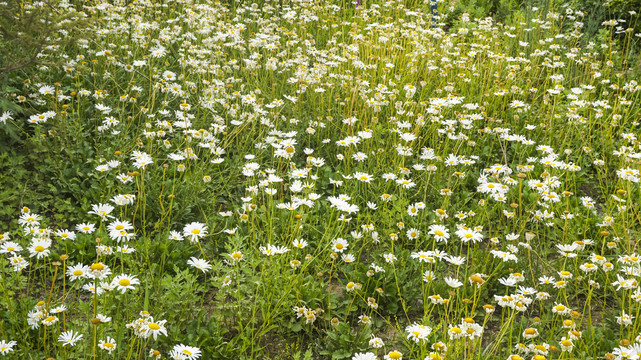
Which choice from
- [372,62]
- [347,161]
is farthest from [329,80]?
[347,161]

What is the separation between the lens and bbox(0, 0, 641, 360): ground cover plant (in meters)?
2.29

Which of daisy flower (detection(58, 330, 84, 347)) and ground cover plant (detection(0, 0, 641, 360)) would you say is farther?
ground cover plant (detection(0, 0, 641, 360))

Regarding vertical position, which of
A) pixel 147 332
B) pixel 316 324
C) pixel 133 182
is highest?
pixel 147 332

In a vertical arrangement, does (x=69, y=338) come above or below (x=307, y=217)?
above

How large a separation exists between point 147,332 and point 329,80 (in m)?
3.37

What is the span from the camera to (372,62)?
209 inches

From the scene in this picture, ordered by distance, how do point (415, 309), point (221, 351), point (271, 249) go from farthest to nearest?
point (415, 309) < point (271, 249) < point (221, 351)

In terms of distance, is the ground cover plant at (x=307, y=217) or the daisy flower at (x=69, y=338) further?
the ground cover plant at (x=307, y=217)

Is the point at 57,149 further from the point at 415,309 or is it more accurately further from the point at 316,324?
the point at 415,309

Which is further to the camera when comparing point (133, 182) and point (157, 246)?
point (133, 182)

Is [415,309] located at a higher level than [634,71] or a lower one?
lower

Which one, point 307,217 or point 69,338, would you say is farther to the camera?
point 307,217

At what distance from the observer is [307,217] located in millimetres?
3273

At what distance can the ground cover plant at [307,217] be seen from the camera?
229 centimetres
